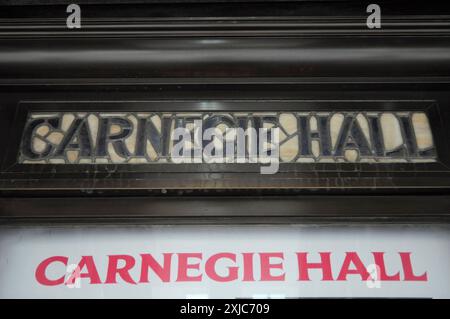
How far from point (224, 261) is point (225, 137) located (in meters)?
0.39

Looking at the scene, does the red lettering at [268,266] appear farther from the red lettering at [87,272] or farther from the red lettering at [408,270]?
the red lettering at [87,272]

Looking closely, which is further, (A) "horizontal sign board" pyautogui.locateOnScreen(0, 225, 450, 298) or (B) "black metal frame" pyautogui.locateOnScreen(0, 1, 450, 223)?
(B) "black metal frame" pyautogui.locateOnScreen(0, 1, 450, 223)

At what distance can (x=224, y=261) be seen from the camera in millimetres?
1586

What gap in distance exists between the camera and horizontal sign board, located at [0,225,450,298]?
1554 millimetres

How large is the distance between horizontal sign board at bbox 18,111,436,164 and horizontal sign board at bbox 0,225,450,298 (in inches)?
8.7

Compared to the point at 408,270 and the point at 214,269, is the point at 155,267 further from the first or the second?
the point at 408,270

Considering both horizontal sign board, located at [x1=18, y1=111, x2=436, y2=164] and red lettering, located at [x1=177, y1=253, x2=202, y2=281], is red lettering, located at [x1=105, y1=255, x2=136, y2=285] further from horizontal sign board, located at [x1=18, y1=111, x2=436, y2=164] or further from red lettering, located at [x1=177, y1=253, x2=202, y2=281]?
horizontal sign board, located at [x1=18, y1=111, x2=436, y2=164]

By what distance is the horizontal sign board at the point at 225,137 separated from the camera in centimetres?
168

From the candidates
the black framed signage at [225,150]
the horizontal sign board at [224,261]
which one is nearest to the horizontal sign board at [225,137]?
the black framed signage at [225,150]

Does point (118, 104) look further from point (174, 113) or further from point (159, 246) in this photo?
point (159, 246)

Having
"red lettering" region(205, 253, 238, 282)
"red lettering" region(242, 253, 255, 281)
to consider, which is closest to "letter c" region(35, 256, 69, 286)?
"red lettering" region(205, 253, 238, 282)

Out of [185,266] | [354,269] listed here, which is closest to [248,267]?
[185,266]

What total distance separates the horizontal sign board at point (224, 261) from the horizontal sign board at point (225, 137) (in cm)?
22
